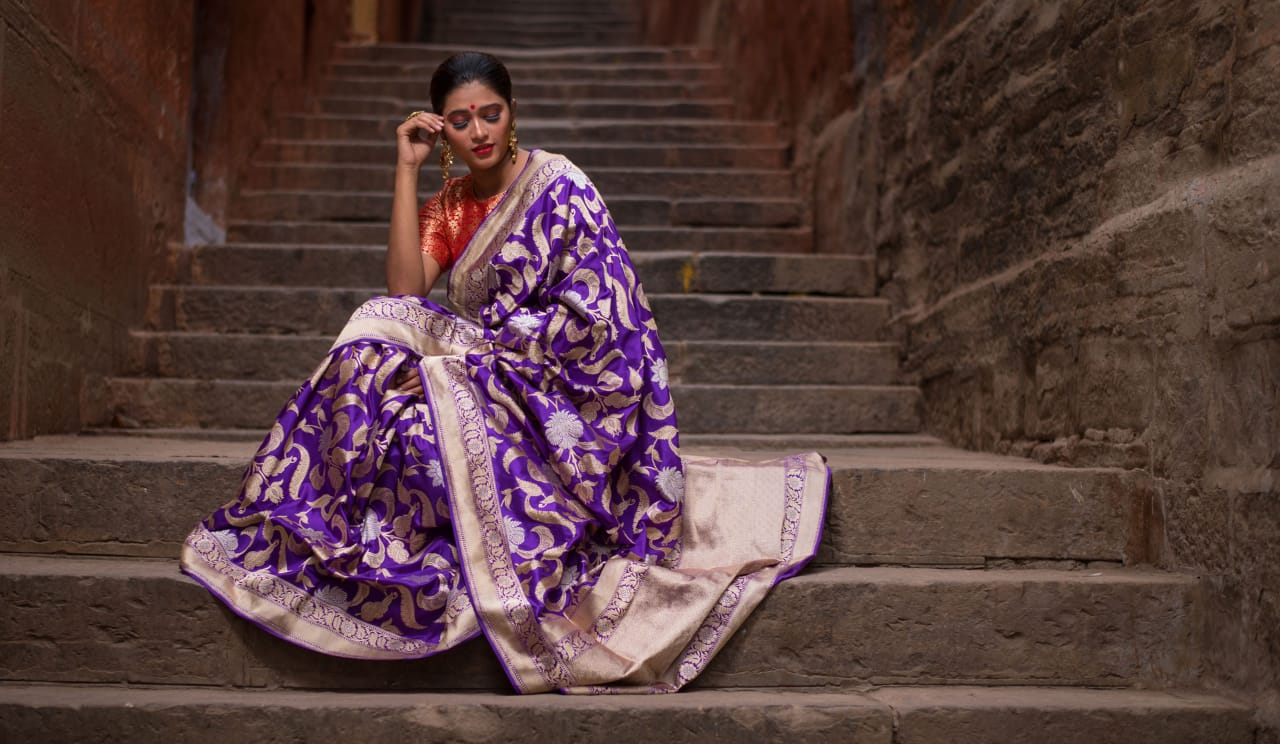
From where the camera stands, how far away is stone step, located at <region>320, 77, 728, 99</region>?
23.6 feet

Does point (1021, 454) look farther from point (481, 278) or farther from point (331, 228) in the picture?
point (331, 228)

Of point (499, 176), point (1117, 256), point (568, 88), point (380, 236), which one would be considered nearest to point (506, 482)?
point (499, 176)

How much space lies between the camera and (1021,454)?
3510 millimetres

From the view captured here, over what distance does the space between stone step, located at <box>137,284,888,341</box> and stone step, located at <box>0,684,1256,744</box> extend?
7.39ft

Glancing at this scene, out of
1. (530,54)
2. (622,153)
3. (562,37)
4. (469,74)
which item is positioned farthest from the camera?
(562,37)

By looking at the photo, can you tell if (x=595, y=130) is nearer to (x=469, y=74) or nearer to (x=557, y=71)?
(x=557, y=71)

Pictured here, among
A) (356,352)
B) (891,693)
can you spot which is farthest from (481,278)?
(891,693)

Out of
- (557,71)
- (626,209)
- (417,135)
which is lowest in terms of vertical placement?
(417,135)

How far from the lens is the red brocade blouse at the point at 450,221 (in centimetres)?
305

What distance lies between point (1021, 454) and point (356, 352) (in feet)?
6.44

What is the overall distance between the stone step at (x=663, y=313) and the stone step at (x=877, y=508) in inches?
62.0

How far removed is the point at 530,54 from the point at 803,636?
5.82 metres

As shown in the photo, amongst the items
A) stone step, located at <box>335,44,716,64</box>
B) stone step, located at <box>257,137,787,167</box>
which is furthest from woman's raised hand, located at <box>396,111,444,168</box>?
stone step, located at <box>335,44,716,64</box>

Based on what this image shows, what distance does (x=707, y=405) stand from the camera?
4.24 metres
